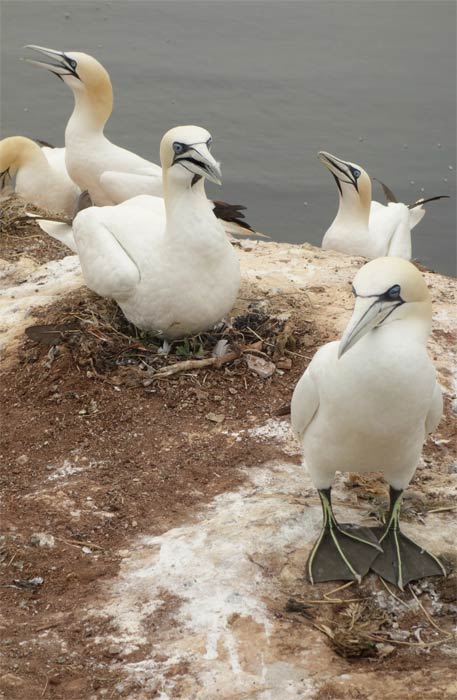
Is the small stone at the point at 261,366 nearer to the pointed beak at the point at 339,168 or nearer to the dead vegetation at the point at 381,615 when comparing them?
the dead vegetation at the point at 381,615

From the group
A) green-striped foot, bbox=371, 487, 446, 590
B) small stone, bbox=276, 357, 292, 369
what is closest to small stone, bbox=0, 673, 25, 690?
green-striped foot, bbox=371, 487, 446, 590

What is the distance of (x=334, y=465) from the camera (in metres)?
3.41

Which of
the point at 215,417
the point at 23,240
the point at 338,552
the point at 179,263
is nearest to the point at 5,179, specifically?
the point at 23,240

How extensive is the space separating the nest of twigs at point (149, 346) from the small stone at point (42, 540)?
1.22 meters

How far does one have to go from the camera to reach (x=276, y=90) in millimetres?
10703

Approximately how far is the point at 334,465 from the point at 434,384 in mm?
447

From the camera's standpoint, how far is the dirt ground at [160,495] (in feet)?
9.83

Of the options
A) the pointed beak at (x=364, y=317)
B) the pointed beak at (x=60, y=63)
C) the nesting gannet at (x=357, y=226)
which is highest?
the pointed beak at (x=364, y=317)

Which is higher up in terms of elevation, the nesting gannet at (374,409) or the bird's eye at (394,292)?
the bird's eye at (394,292)

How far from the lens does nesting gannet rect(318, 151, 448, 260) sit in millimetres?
7574

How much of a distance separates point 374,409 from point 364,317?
32 centimetres

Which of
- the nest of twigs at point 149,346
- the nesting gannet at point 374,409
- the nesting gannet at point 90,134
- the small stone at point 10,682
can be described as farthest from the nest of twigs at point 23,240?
the small stone at point 10,682

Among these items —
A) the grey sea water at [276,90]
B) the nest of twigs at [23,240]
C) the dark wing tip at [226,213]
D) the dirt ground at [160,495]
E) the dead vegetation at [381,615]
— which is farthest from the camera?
the grey sea water at [276,90]

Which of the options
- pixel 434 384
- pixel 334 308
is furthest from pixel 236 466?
pixel 334 308
